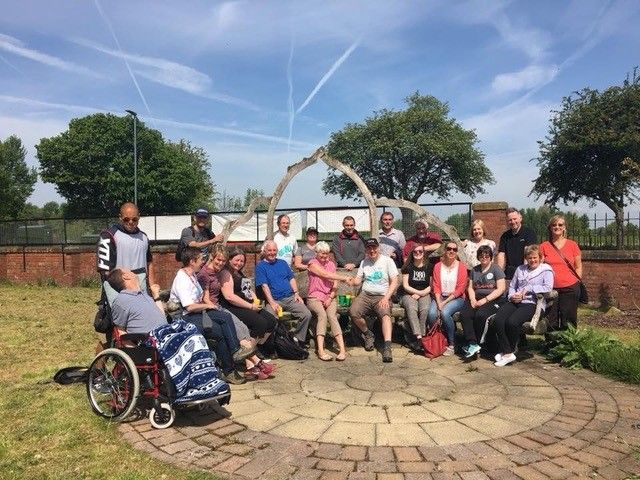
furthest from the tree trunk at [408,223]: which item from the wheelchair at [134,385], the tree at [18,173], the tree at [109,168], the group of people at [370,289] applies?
the tree at [18,173]

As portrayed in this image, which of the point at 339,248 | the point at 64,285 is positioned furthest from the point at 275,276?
the point at 64,285

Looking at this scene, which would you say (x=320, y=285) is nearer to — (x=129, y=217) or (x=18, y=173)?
(x=129, y=217)

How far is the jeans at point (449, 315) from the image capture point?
6566 mm

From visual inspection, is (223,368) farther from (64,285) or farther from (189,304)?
(64,285)

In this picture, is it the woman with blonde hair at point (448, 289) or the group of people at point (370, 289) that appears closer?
the group of people at point (370, 289)

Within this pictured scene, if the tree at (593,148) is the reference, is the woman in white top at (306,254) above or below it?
below

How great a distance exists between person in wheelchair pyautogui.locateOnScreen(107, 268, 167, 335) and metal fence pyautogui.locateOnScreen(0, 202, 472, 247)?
8.56 m

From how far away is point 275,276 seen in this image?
6.88m

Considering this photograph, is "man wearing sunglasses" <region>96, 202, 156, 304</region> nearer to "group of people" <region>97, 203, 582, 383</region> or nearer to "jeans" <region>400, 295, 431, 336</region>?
"group of people" <region>97, 203, 582, 383</region>

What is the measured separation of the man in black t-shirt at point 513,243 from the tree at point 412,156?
42568 millimetres

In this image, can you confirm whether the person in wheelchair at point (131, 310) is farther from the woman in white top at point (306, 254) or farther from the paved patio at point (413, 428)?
the woman in white top at point (306, 254)

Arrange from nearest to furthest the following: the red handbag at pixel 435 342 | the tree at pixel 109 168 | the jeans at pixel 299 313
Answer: the red handbag at pixel 435 342, the jeans at pixel 299 313, the tree at pixel 109 168

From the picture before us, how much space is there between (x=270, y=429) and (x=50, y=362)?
3814 millimetres

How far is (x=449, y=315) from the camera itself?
6.59 meters
